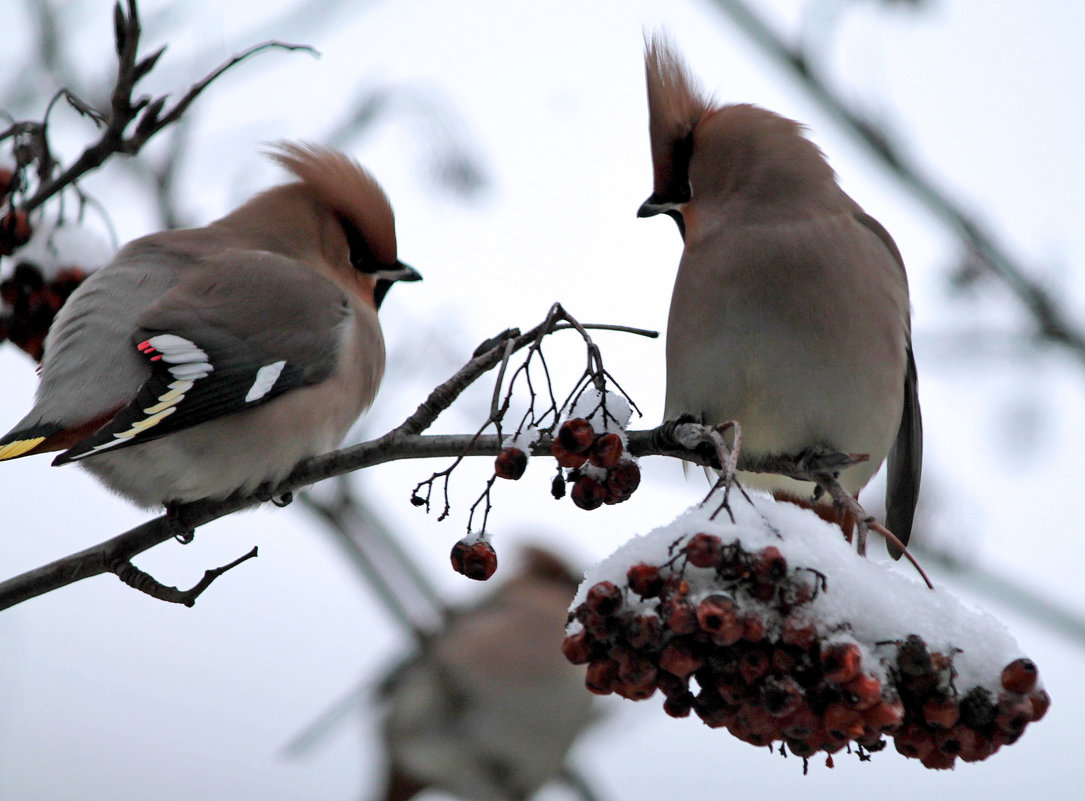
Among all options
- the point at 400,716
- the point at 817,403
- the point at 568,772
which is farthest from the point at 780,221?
the point at 400,716

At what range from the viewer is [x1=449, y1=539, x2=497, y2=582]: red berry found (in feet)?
6.00

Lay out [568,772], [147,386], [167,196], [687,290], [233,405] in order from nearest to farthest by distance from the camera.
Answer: [147,386] → [233,405] → [687,290] → [167,196] → [568,772]

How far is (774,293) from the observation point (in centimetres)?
271

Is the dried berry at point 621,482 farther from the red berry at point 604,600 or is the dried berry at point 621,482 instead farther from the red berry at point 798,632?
the red berry at point 798,632

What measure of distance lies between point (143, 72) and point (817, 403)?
149 cm

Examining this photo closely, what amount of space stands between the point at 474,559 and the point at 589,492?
20cm

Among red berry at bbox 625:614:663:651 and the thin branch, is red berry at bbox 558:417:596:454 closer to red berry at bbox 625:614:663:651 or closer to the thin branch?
red berry at bbox 625:614:663:651

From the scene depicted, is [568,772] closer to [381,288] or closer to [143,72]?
[381,288]

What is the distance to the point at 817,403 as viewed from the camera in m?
2.69

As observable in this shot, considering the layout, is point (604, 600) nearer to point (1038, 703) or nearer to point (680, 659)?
point (680, 659)

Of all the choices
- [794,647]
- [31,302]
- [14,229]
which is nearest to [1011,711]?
[794,647]

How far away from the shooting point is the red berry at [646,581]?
158cm

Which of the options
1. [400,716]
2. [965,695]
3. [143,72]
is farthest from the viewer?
[400,716]

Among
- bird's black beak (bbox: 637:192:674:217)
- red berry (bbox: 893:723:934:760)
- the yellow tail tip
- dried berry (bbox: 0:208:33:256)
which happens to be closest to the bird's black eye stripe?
bird's black beak (bbox: 637:192:674:217)
